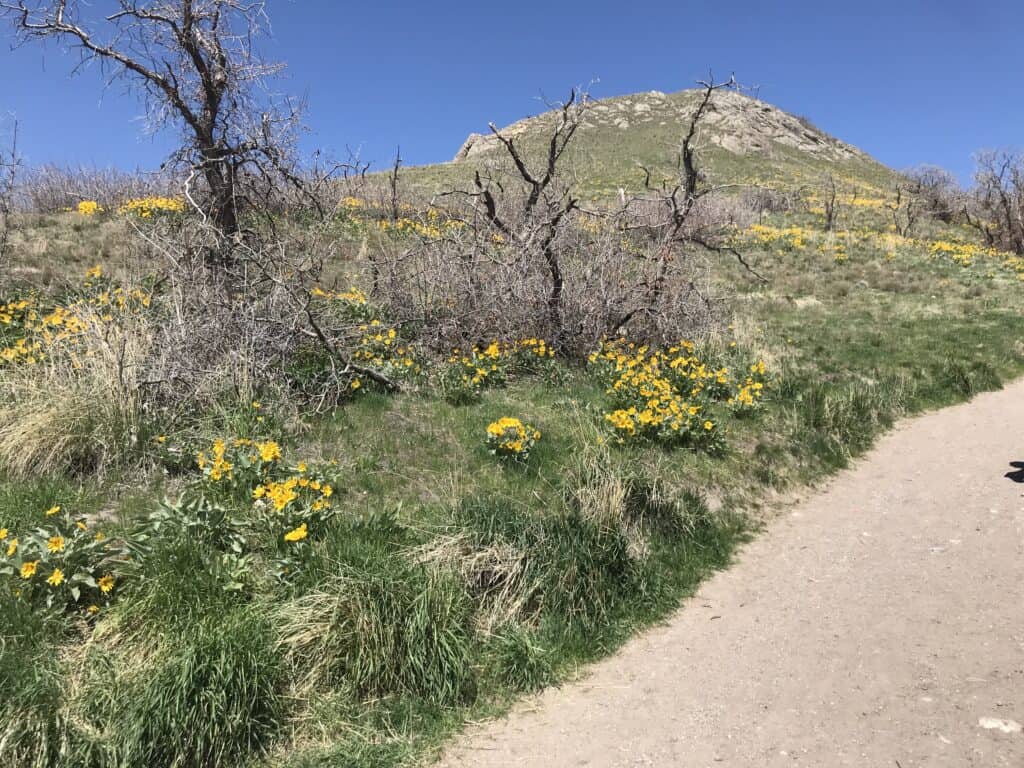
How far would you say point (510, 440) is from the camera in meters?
5.93

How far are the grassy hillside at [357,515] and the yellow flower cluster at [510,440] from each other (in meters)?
0.03

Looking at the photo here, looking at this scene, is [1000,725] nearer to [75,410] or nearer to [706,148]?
[75,410]

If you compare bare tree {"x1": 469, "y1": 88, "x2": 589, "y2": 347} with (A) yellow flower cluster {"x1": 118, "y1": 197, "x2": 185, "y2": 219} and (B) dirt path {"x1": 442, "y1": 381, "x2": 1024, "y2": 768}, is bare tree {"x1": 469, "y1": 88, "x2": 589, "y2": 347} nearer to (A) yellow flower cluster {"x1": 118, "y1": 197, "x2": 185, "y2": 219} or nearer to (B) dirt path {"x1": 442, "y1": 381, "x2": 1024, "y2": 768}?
(B) dirt path {"x1": 442, "y1": 381, "x2": 1024, "y2": 768}

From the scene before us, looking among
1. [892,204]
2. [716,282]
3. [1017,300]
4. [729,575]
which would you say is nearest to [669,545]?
[729,575]

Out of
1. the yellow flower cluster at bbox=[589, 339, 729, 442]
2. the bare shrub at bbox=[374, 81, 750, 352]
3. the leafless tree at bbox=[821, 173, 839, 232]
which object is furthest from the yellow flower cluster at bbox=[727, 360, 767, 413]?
the leafless tree at bbox=[821, 173, 839, 232]

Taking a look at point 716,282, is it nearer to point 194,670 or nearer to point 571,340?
point 571,340

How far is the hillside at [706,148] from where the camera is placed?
39.4 metres

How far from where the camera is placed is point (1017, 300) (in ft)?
47.5

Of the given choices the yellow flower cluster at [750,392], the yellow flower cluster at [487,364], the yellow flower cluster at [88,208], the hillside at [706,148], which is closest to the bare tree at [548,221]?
the yellow flower cluster at [487,364]

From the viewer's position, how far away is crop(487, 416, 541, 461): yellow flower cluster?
586 centimetres

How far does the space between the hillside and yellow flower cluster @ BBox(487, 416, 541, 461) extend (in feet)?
81.7

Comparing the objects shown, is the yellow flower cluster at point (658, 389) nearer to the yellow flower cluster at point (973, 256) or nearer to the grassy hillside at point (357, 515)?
the grassy hillside at point (357, 515)

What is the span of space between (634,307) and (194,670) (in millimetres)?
7167

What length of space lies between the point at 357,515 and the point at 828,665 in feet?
10.8
